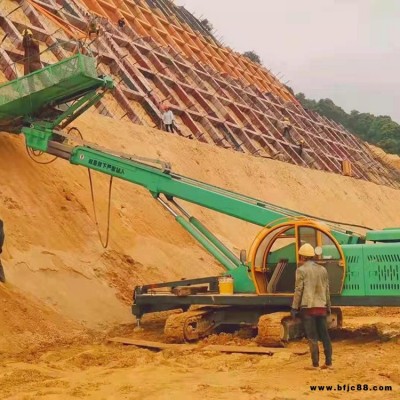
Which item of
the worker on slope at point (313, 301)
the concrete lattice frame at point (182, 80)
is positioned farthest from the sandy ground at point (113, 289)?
the concrete lattice frame at point (182, 80)

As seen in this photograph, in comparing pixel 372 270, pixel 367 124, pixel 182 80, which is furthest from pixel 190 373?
pixel 367 124

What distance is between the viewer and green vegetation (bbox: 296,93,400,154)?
56.9 metres

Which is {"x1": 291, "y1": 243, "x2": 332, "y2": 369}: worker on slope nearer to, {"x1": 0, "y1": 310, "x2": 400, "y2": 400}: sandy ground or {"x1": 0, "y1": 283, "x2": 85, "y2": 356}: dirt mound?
{"x1": 0, "y1": 310, "x2": 400, "y2": 400}: sandy ground

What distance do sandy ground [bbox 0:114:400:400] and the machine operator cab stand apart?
1.07 m

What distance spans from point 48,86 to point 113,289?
373 cm

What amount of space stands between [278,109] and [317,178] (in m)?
6.17

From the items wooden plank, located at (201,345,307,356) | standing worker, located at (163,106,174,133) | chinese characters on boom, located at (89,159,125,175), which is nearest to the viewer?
wooden plank, located at (201,345,307,356)

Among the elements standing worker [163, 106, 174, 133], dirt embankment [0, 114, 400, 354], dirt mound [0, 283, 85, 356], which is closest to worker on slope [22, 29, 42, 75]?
dirt embankment [0, 114, 400, 354]

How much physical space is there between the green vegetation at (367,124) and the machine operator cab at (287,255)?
4753 centimetres

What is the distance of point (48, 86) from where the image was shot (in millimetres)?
10195

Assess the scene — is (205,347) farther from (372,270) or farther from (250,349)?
(372,270)

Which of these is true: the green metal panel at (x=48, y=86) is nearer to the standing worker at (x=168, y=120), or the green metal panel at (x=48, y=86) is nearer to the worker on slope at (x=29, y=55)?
the worker on slope at (x=29, y=55)

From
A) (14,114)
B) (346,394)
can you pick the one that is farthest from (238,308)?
(14,114)

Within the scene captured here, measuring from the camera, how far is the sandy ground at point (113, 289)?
19.2 ft
